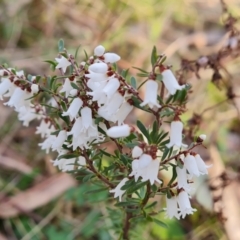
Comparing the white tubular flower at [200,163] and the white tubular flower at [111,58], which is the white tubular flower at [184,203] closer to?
the white tubular flower at [200,163]

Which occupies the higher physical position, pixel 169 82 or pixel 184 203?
pixel 169 82

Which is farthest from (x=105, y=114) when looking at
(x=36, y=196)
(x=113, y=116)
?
(x=36, y=196)

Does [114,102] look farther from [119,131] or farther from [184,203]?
[184,203]

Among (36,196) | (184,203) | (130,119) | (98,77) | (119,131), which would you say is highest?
(130,119)

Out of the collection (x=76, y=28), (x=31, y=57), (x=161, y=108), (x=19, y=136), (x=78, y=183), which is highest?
(x=76, y=28)

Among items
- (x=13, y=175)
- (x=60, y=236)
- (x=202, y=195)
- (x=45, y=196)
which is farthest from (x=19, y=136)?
(x=202, y=195)

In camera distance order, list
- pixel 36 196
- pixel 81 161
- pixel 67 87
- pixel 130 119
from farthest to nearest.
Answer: pixel 130 119, pixel 36 196, pixel 81 161, pixel 67 87

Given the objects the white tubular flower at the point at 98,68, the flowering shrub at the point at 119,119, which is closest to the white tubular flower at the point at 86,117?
the flowering shrub at the point at 119,119

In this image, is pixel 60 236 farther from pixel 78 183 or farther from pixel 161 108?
pixel 161 108
